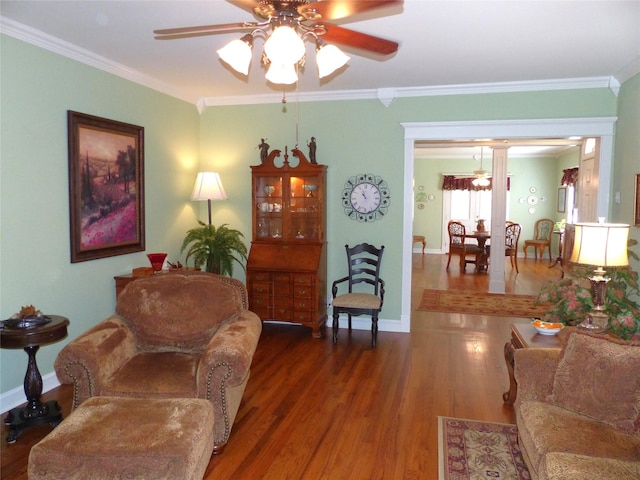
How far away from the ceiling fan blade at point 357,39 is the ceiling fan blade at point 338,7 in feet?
0.53

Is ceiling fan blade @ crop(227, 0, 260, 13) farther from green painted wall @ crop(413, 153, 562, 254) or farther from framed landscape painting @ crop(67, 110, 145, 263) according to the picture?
green painted wall @ crop(413, 153, 562, 254)

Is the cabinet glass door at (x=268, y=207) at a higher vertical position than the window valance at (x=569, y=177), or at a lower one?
lower

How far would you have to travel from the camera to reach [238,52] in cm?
223

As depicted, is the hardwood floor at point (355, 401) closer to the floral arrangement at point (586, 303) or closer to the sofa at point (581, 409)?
the sofa at point (581, 409)

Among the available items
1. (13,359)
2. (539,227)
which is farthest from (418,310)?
(539,227)

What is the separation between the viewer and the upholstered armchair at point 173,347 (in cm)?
262

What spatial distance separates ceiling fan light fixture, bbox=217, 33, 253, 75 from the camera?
2213 mm

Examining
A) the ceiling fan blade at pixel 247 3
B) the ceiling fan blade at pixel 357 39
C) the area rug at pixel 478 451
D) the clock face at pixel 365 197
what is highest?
the ceiling fan blade at pixel 247 3

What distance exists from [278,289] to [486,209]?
28.8ft

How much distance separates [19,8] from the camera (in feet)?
9.70

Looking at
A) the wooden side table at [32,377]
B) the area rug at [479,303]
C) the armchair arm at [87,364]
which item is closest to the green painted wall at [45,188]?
the wooden side table at [32,377]

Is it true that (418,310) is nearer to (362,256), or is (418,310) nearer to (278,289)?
(362,256)

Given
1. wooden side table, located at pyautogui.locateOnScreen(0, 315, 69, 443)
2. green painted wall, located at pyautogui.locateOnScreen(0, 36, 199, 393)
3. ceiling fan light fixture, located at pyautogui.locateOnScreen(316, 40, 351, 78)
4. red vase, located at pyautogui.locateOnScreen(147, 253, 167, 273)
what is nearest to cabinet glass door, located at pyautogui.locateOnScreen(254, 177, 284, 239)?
red vase, located at pyautogui.locateOnScreen(147, 253, 167, 273)

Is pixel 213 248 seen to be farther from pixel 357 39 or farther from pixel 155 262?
pixel 357 39
